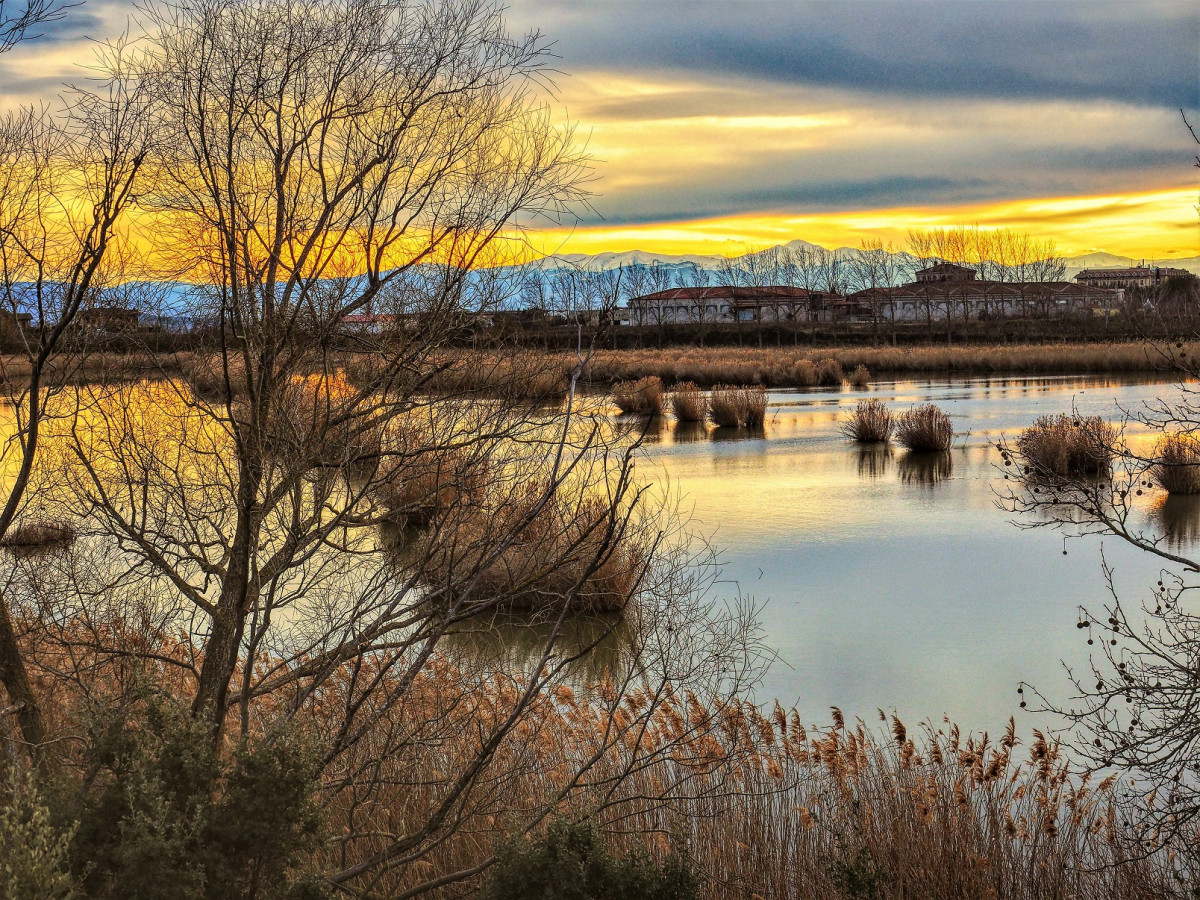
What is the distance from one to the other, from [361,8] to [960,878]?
5.41 metres

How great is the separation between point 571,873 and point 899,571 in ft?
39.5

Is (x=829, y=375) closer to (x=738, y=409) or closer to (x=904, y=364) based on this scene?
(x=904, y=364)

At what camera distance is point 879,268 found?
370 feet

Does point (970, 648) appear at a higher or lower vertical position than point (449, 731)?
lower

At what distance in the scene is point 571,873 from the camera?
9.71 feet

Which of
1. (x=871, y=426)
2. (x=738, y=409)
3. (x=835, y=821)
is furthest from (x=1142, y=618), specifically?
(x=738, y=409)

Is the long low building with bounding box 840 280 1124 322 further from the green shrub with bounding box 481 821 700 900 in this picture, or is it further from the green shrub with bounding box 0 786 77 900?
the green shrub with bounding box 0 786 77 900

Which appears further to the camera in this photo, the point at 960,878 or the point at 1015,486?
the point at 1015,486

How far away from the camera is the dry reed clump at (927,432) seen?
938 inches

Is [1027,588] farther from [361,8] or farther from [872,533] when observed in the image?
[361,8]

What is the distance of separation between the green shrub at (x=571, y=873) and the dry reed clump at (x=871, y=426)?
927 inches

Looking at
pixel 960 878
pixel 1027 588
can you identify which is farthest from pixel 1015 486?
pixel 960 878

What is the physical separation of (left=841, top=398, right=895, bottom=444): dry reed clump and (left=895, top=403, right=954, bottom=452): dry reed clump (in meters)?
1.07

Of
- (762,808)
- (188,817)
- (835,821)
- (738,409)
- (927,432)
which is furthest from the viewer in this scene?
(738,409)
